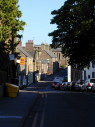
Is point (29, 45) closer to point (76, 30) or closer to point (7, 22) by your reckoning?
point (76, 30)

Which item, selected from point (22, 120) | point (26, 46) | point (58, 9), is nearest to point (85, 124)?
point (22, 120)

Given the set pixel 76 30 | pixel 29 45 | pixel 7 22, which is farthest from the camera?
pixel 29 45

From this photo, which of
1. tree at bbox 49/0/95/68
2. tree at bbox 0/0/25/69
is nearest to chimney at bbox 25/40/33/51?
tree at bbox 49/0/95/68

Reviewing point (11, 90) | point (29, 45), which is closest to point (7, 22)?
point (11, 90)

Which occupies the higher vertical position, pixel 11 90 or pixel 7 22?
pixel 7 22

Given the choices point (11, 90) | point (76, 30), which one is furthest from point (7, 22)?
point (76, 30)

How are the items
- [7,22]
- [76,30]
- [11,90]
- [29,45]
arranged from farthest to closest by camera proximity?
[29,45], [76,30], [7,22], [11,90]

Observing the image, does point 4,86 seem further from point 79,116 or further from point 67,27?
point 67,27

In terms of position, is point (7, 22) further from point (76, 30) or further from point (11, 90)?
point (76, 30)

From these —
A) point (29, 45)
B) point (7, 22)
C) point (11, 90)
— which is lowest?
point (11, 90)

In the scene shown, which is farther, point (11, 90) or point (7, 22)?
point (7, 22)

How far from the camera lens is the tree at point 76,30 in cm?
4347

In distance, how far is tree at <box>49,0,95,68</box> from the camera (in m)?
43.5

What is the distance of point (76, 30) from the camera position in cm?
4425
